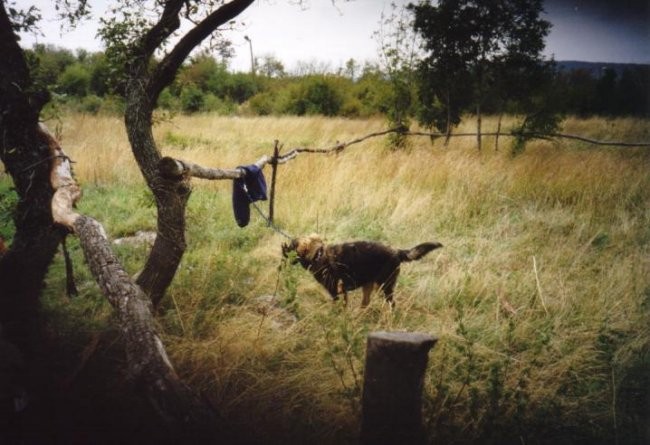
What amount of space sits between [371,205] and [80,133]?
9.39 meters

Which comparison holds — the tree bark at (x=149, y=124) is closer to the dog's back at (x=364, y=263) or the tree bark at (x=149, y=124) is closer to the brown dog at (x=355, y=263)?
the brown dog at (x=355, y=263)

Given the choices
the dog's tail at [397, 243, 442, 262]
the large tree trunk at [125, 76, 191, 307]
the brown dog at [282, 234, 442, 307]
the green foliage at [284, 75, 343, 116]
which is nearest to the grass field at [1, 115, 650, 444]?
the brown dog at [282, 234, 442, 307]

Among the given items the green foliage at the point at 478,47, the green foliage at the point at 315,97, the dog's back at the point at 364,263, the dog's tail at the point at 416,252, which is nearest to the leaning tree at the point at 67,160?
the dog's back at the point at 364,263

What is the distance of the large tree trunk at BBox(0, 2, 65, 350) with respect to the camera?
10.6 ft

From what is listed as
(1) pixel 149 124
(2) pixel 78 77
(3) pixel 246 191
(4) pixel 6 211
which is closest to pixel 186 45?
(1) pixel 149 124

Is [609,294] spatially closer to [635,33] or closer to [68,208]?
[635,33]

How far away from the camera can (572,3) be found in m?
2.22

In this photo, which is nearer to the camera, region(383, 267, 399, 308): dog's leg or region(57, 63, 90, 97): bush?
region(383, 267, 399, 308): dog's leg

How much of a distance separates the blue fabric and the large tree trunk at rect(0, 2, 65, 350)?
1.57m

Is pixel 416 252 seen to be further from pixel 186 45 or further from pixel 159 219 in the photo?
pixel 186 45

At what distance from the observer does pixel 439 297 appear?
3510 mm

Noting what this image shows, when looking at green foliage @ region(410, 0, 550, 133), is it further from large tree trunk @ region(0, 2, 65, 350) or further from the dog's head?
large tree trunk @ region(0, 2, 65, 350)

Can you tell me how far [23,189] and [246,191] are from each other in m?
2.11

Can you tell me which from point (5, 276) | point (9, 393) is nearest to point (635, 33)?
point (9, 393)
